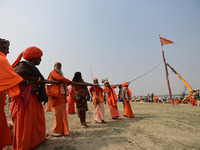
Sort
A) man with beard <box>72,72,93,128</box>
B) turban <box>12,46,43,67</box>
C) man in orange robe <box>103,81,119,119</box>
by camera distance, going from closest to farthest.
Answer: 1. turban <box>12,46,43,67</box>
2. man with beard <box>72,72,93,128</box>
3. man in orange robe <box>103,81,119,119</box>

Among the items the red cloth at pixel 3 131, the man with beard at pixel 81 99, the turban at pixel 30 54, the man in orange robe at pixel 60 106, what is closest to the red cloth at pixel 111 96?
the man with beard at pixel 81 99

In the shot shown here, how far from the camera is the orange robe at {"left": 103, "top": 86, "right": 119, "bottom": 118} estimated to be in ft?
20.5

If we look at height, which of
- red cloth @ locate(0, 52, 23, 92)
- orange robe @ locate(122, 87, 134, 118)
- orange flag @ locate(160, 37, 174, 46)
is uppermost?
orange flag @ locate(160, 37, 174, 46)

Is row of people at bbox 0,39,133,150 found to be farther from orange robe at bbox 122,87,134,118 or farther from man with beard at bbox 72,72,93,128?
orange robe at bbox 122,87,134,118

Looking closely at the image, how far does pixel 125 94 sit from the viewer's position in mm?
7016

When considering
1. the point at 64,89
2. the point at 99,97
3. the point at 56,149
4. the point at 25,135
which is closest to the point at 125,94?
the point at 99,97

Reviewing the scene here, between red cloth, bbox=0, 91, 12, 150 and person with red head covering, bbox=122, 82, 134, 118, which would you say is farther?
person with red head covering, bbox=122, 82, 134, 118

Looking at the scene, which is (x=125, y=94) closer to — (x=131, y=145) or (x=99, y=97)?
(x=99, y=97)

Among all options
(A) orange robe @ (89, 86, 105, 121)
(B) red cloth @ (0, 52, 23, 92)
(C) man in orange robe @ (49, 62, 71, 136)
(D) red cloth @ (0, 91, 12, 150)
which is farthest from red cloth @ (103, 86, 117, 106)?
(B) red cloth @ (0, 52, 23, 92)

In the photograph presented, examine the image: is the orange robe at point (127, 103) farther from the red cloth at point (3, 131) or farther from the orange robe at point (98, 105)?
the red cloth at point (3, 131)

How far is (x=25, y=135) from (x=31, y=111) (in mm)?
471

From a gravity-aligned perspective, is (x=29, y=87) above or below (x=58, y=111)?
Answer: above

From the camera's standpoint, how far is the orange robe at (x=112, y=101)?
20.5 feet

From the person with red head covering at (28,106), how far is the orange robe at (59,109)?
1.73 feet
